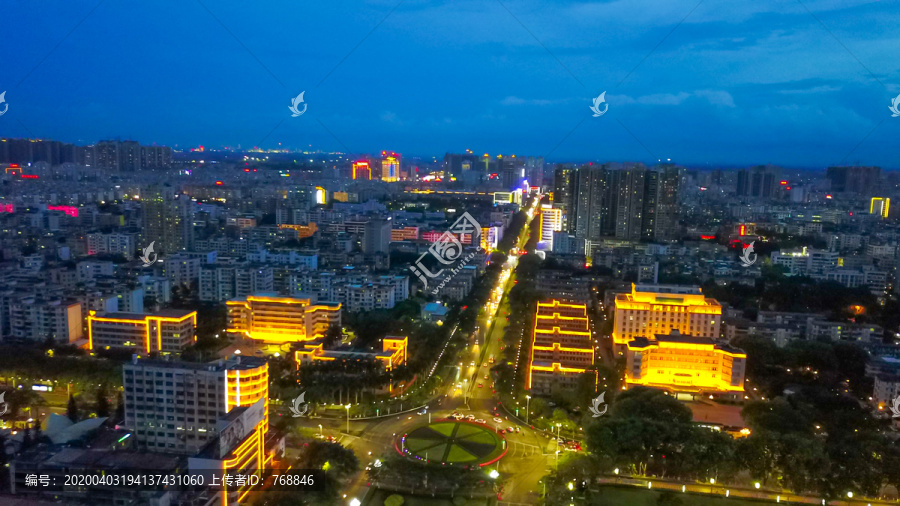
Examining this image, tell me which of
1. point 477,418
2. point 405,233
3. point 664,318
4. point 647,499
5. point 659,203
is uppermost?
point 659,203

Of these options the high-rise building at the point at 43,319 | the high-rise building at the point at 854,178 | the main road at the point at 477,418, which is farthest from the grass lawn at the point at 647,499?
the high-rise building at the point at 854,178

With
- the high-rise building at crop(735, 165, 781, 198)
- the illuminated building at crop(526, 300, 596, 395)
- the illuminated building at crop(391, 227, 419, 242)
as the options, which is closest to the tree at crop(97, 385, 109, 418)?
the illuminated building at crop(526, 300, 596, 395)

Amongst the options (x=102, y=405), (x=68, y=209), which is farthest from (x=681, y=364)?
(x=68, y=209)

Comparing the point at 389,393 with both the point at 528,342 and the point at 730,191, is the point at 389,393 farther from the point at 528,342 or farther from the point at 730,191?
the point at 730,191

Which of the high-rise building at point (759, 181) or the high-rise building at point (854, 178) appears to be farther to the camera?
the high-rise building at point (759, 181)

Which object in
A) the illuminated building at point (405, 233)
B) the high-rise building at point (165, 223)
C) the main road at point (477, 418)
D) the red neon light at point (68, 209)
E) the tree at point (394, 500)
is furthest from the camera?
the illuminated building at point (405, 233)

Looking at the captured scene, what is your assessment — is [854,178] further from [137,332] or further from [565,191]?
[137,332]

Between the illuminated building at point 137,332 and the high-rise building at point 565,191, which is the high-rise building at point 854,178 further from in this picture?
the illuminated building at point 137,332
